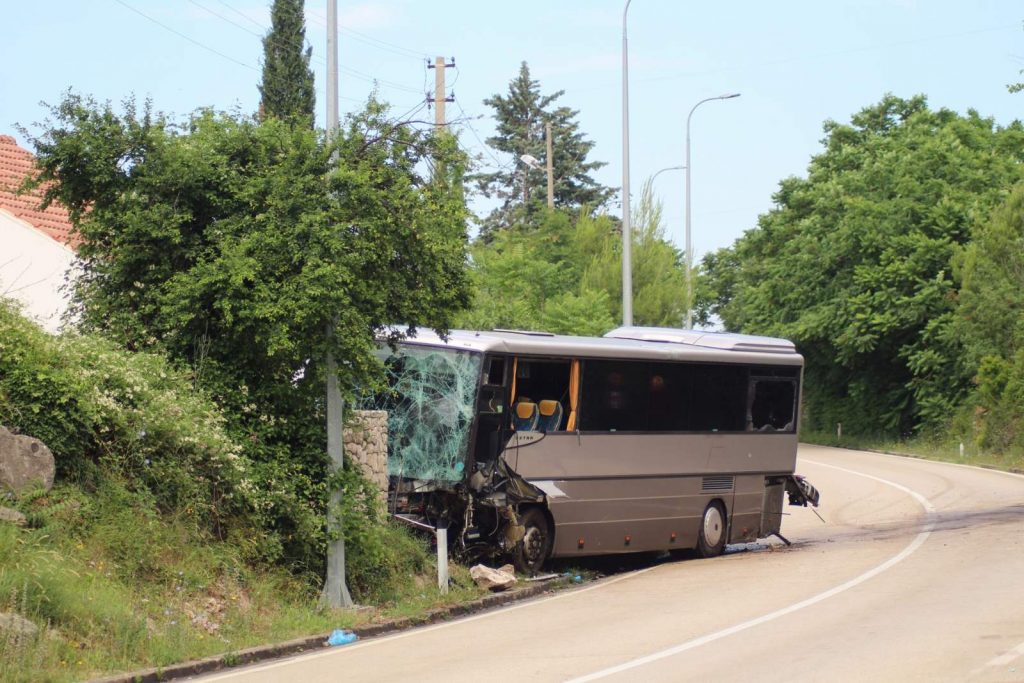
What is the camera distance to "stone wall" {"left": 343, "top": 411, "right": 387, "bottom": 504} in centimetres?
1634

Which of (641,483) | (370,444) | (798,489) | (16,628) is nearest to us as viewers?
(16,628)

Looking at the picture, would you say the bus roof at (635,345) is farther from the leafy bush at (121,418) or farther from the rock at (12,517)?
the rock at (12,517)

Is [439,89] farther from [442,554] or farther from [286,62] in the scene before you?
[442,554]

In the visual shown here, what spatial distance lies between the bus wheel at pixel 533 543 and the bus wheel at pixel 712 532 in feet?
12.3

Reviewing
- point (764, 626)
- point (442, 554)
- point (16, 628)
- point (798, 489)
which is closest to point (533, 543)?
point (442, 554)

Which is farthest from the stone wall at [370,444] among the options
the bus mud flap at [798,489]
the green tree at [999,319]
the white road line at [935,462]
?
the green tree at [999,319]

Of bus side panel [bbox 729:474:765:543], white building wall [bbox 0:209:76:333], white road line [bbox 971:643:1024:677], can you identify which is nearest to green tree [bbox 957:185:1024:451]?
bus side panel [bbox 729:474:765:543]

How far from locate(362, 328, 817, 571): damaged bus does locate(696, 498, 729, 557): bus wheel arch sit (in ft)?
0.09

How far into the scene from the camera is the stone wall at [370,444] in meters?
16.3

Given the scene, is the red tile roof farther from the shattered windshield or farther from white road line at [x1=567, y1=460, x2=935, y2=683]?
white road line at [x1=567, y1=460, x2=935, y2=683]

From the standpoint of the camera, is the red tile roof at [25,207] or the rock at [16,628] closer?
the rock at [16,628]

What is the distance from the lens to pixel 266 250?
47.2 feet

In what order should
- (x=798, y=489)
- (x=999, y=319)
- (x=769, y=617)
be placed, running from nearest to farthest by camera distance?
(x=769, y=617) → (x=798, y=489) → (x=999, y=319)

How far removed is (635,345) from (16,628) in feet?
37.9
